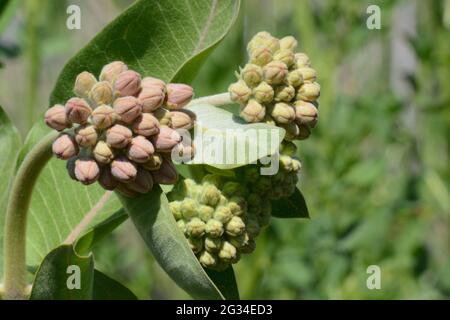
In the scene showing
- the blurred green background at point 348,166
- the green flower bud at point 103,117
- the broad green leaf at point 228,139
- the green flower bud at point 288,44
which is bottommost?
the blurred green background at point 348,166

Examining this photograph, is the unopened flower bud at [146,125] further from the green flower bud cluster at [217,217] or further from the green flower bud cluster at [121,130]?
the green flower bud cluster at [217,217]

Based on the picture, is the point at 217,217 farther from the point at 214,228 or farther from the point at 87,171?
the point at 87,171

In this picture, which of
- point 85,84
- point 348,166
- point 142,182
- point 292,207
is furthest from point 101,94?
point 348,166

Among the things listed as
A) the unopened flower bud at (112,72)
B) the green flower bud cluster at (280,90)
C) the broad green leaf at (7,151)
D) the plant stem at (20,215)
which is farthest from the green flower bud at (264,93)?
the broad green leaf at (7,151)

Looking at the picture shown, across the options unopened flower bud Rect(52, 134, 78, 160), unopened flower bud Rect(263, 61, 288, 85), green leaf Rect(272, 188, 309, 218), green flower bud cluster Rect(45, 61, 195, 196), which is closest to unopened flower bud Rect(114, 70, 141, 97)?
green flower bud cluster Rect(45, 61, 195, 196)

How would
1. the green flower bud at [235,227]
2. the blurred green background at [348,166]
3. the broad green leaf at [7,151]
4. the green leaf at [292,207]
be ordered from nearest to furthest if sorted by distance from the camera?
the green flower bud at [235,227] → the green leaf at [292,207] → the broad green leaf at [7,151] → the blurred green background at [348,166]

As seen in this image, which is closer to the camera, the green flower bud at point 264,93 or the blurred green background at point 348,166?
the green flower bud at point 264,93
